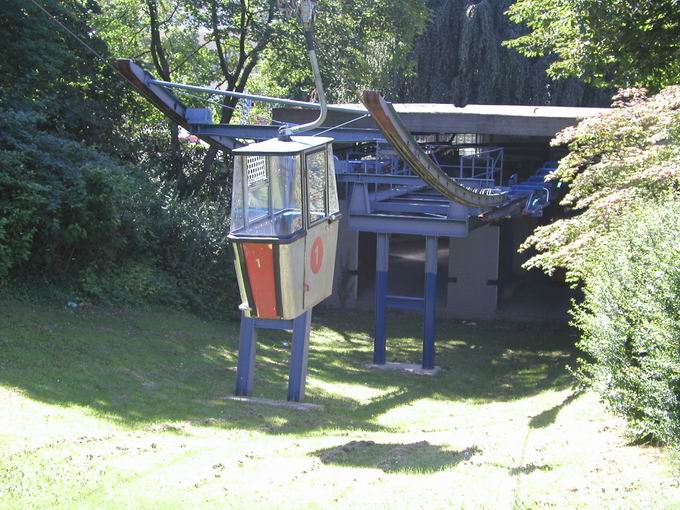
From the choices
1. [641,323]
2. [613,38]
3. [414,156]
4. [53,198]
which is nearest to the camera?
[641,323]

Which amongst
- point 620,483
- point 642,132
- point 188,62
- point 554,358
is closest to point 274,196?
point 620,483

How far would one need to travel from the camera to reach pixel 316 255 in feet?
40.6

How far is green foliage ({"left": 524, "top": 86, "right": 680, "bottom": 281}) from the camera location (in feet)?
43.1

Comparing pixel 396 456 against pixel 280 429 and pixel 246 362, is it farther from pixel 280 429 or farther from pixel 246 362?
pixel 246 362

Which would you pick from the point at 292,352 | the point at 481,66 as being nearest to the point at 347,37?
the point at 481,66

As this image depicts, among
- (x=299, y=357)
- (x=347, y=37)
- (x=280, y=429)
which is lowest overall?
(x=280, y=429)

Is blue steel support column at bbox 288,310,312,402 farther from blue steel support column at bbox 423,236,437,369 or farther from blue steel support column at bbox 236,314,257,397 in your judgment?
blue steel support column at bbox 423,236,437,369

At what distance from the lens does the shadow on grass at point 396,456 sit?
374 inches

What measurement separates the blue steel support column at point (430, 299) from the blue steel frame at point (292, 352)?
5314mm

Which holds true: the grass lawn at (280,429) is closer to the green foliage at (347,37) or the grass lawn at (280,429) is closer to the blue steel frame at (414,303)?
the blue steel frame at (414,303)

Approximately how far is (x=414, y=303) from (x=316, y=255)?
7084 mm

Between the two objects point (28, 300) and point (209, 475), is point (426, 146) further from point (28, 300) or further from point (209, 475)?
point (209, 475)

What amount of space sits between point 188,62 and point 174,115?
11805mm

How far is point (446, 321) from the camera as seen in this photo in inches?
974
